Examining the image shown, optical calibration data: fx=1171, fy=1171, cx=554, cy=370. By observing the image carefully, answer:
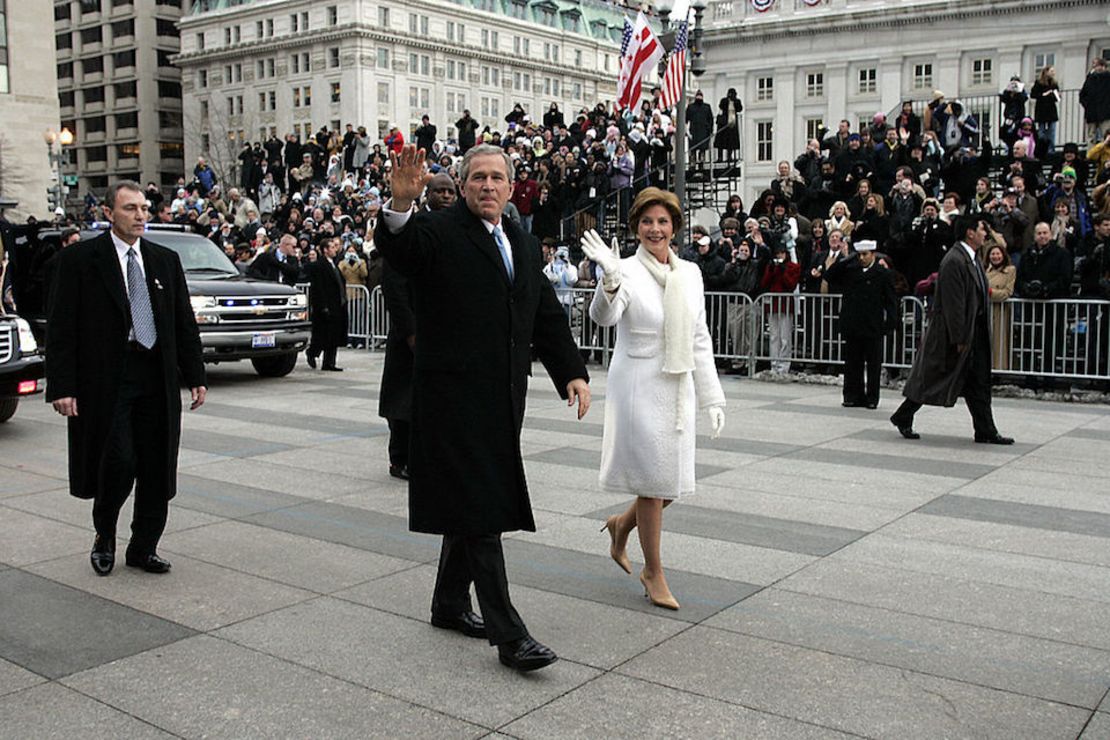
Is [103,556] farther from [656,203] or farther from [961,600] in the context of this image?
[961,600]

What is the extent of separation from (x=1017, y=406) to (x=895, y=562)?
24.7ft

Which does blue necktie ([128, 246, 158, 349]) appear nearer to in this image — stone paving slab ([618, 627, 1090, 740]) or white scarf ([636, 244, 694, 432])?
white scarf ([636, 244, 694, 432])

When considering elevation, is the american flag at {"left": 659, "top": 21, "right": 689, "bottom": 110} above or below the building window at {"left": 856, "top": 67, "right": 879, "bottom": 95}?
below

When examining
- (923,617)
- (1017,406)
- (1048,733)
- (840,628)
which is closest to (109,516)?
(840,628)

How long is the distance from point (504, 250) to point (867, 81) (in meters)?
55.7

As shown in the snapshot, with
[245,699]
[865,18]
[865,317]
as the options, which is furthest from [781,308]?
[865,18]

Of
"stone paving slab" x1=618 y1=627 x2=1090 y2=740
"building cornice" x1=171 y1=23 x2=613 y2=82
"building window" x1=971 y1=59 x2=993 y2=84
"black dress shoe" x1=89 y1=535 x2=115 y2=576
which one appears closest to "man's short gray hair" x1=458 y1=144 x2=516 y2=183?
"stone paving slab" x1=618 y1=627 x2=1090 y2=740

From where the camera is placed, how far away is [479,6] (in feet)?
361

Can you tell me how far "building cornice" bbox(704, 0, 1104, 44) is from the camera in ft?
167

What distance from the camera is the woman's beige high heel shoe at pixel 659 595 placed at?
5422 mm

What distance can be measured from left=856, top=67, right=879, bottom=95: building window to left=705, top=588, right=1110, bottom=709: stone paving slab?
5458cm

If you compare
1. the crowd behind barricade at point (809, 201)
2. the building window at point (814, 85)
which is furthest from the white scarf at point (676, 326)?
the building window at point (814, 85)

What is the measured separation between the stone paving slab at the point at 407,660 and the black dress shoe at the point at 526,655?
0.05m

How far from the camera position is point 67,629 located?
5.10 metres
